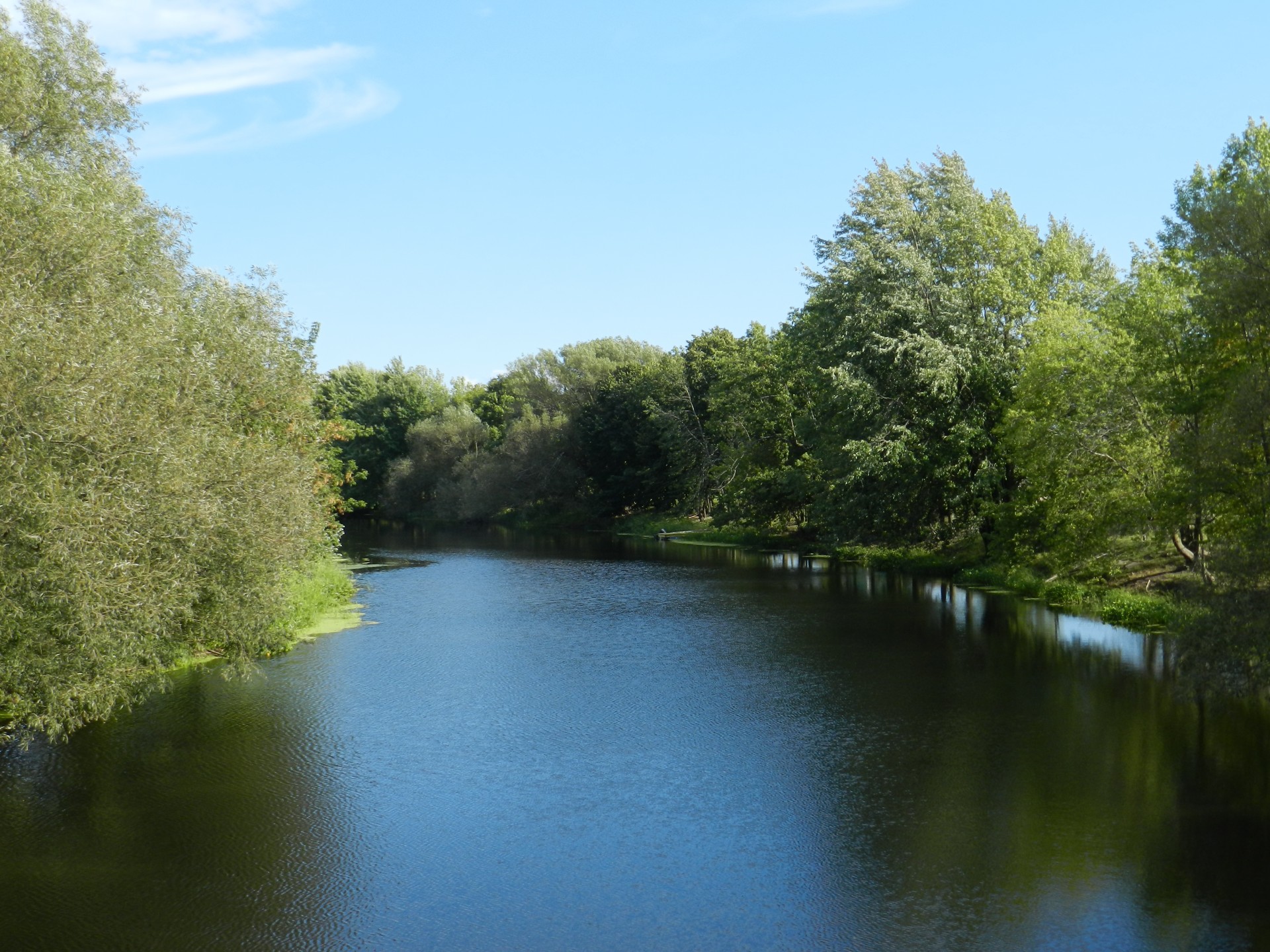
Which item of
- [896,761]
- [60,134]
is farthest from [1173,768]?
[60,134]

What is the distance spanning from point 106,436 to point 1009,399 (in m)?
31.0

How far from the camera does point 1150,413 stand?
28.2 m

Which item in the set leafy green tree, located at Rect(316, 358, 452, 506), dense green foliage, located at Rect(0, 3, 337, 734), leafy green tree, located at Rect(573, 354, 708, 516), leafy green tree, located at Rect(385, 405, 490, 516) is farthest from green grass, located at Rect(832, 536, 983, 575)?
leafy green tree, located at Rect(316, 358, 452, 506)

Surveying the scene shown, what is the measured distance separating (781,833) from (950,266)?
2984 centimetres

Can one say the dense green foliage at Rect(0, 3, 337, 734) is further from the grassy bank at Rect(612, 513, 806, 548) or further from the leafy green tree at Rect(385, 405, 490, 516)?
the leafy green tree at Rect(385, 405, 490, 516)

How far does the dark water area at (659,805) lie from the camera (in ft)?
36.8

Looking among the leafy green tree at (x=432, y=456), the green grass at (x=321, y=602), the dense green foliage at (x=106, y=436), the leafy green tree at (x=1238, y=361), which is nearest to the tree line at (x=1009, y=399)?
the leafy green tree at (x=1238, y=361)

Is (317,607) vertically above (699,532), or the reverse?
(699,532)

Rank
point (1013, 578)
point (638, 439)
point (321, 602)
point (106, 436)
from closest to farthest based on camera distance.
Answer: point (106, 436), point (321, 602), point (1013, 578), point (638, 439)

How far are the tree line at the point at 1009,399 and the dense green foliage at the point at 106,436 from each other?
13.5 meters

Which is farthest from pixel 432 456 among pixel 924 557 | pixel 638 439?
pixel 924 557

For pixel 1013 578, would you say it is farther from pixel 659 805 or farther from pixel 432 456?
pixel 432 456

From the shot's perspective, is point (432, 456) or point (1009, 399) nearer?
point (1009, 399)

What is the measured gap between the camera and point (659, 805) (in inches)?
584
